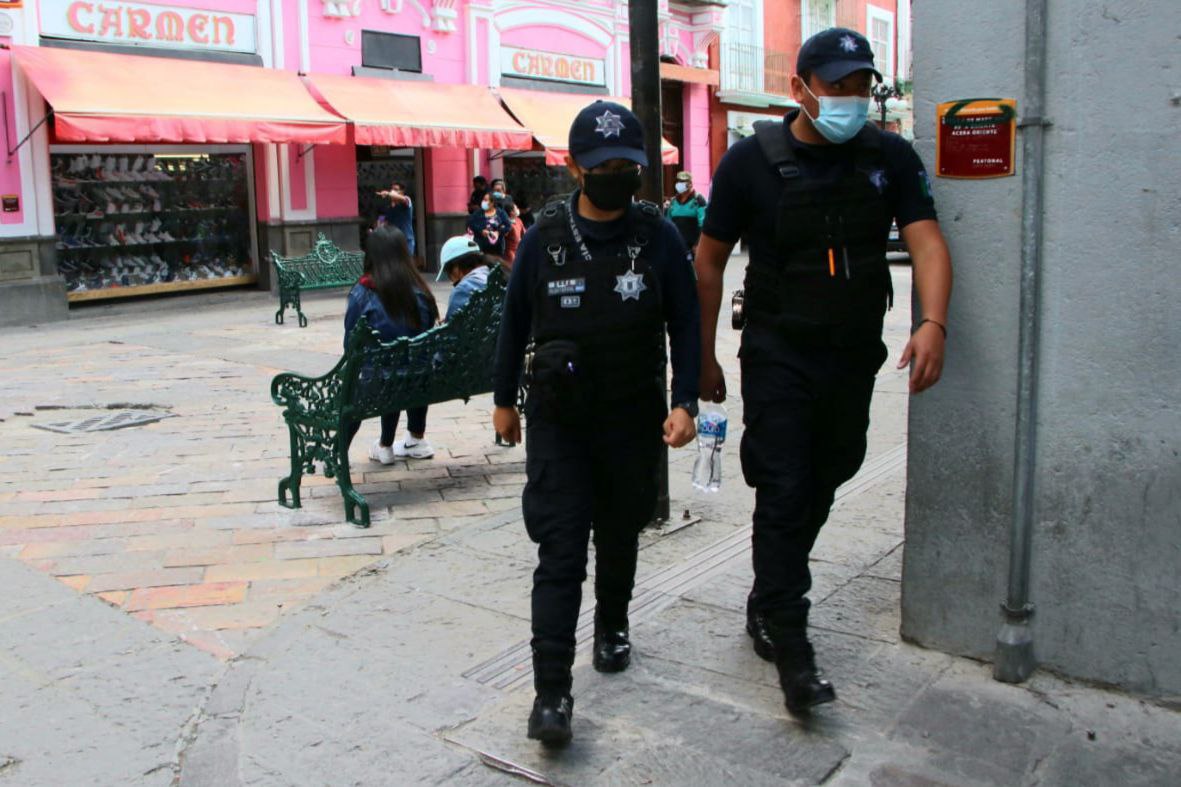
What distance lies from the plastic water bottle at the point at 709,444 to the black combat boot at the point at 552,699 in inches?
30.8

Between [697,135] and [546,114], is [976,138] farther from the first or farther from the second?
[697,135]

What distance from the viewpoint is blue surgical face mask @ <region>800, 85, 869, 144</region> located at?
3.30 metres

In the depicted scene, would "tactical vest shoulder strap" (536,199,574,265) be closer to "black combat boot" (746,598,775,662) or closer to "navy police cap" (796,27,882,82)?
"navy police cap" (796,27,882,82)

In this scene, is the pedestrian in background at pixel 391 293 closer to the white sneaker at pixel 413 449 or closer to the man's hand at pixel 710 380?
the white sneaker at pixel 413 449

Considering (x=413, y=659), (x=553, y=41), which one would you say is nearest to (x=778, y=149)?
(x=413, y=659)

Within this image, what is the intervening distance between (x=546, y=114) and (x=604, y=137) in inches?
694

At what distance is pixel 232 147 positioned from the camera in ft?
56.0

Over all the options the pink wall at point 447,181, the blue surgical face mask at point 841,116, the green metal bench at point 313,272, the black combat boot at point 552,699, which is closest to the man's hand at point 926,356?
the blue surgical face mask at point 841,116

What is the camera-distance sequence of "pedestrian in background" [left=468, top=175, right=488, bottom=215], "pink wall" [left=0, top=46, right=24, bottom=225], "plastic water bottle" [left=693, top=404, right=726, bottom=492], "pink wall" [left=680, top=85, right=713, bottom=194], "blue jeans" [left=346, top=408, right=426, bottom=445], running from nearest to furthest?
"plastic water bottle" [left=693, top=404, right=726, bottom=492]
"blue jeans" [left=346, top=408, right=426, bottom=445]
"pink wall" [left=0, top=46, right=24, bottom=225]
"pedestrian in background" [left=468, top=175, right=488, bottom=215]
"pink wall" [left=680, top=85, right=713, bottom=194]

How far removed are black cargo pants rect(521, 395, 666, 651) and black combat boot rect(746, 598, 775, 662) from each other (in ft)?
1.77

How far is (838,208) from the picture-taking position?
3.35 metres

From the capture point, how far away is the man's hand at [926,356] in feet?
11.1

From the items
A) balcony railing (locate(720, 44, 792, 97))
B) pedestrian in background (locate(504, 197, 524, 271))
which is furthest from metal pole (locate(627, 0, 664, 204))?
balcony railing (locate(720, 44, 792, 97))

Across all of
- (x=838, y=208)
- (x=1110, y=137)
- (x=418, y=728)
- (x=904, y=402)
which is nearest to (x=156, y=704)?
(x=418, y=728)
